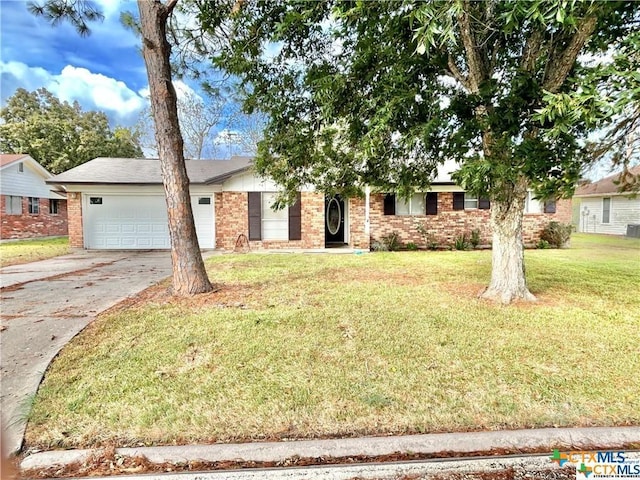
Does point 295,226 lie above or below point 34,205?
below

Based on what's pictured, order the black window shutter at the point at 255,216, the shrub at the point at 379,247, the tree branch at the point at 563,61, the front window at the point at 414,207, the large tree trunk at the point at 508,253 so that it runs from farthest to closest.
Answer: the front window at the point at 414,207 → the shrub at the point at 379,247 → the black window shutter at the point at 255,216 → the large tree trunk at the point at 508,253 → the tree branch at the point at 563,61

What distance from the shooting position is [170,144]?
6.19 metres

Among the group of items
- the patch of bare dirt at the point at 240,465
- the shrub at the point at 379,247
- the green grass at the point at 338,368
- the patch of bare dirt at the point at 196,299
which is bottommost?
the patch of bare dirt at the point at 240,465

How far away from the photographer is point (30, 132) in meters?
25.6

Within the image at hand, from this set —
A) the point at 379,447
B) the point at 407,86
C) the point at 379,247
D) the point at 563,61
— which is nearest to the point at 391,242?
the point at 379,247

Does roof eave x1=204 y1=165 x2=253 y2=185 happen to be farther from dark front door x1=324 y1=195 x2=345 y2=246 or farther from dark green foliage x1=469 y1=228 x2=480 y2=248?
dark green foliage x1=469 y1=228 x2=480 y2=248

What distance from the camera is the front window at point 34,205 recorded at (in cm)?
2008

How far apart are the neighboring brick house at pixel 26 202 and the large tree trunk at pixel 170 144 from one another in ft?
48.3

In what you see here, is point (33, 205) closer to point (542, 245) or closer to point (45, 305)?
point (45, 305)

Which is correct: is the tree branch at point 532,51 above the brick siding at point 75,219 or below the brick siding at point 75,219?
above

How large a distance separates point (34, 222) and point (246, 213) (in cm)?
1528

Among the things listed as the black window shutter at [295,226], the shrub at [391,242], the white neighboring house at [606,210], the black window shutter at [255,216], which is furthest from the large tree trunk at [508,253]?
the white neighboring house at [606,210]

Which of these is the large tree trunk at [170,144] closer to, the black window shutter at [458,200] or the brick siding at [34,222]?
the black window shutter at [458,200]

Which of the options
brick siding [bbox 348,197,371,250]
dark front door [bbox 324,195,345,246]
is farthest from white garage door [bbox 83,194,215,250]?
brick siding [bbox 348,197,371,250]
